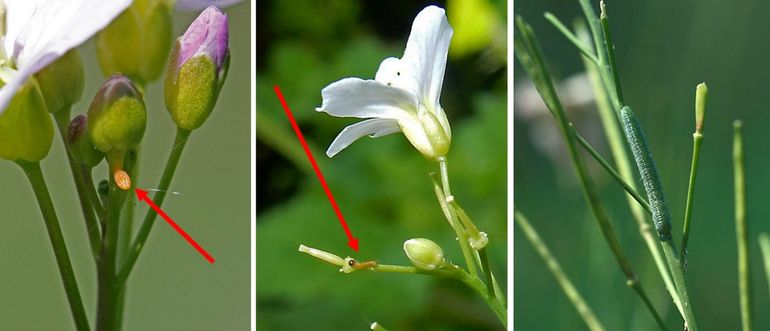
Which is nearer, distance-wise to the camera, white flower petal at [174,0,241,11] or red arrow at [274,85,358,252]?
white flower petal at [174,0,241,11]

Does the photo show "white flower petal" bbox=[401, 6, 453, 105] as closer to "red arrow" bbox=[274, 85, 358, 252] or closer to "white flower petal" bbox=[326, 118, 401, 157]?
"white flower petal" bbox=[326, 118, 401, 157]

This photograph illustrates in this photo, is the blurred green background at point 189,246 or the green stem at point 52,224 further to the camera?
the blurred green background at point 189,246

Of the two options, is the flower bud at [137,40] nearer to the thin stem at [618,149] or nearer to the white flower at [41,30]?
the white flower at [41,30]

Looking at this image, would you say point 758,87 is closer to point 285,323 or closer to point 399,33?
point 399,33

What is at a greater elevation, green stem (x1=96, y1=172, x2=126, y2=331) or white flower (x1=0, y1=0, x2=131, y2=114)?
white flower (x1=0, y1=0, x2=131, y2=114)

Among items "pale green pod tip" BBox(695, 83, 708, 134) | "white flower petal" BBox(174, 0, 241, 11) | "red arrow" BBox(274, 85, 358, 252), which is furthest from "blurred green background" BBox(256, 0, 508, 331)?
"pale green pod tip" BBox(695, 83, 708, 134)

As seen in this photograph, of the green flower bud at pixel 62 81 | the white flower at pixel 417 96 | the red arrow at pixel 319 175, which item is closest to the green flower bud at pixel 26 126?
the green flower bud at pixel 62 81

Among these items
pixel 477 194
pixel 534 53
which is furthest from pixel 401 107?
pixel 477 194
